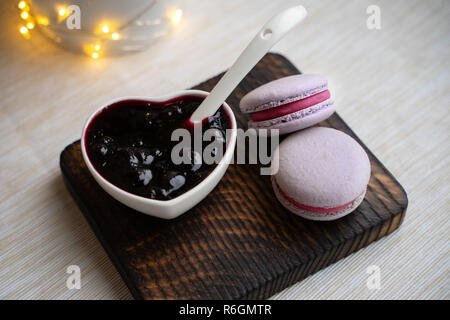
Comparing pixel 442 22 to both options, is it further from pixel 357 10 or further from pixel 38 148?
pixel 38 148

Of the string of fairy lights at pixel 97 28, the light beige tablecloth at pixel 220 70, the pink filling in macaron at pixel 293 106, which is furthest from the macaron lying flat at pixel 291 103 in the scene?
the string of fairy lights at pixel 97 28

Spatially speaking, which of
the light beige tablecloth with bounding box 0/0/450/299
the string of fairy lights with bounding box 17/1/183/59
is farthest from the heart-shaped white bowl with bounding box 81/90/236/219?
the string of fairy lights with bounding box 17/1/183/59

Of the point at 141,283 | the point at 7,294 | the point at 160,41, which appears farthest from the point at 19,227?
the point at 160,41
